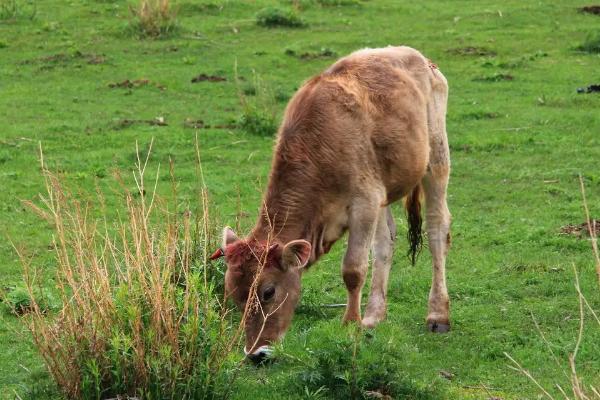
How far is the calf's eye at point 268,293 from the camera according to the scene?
24.9 feet

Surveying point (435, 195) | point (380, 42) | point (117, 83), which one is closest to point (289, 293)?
point (435, 195)

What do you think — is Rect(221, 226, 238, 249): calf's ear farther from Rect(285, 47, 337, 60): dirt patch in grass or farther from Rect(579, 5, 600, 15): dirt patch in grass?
Rect(579, 5, 600, 15): dirt patch in grass

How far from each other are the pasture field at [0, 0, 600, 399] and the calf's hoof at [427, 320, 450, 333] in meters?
0.10

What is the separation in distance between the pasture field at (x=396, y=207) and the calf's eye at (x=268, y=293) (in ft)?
1.21

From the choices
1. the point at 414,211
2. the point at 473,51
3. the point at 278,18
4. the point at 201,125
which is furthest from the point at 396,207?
the point at 278,18

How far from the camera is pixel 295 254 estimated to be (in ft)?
24.9

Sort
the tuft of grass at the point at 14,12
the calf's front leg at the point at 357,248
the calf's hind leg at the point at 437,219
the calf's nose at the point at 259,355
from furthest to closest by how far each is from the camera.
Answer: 1. the tuft of grass at the point at 14,12
2. the calf's hind leg at the point at 437,219
3. the calf's front leg at the point at 357,248
4. the calf's nose at the point at 259,355

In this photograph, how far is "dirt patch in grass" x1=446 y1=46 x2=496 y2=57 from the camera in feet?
65.7

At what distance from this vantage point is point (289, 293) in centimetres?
774

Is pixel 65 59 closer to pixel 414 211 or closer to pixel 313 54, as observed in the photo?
pixel 313 54

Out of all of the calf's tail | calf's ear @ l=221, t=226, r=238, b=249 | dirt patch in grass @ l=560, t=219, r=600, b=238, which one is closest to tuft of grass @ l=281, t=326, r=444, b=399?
calf's ear @ l=221, t=226, r=238, b=249

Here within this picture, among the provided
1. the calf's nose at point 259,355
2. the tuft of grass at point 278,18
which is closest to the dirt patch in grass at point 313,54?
the tuft of grass at point 278,18

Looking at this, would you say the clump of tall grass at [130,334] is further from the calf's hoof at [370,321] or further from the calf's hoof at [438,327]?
the calf's hoof at [438,327]

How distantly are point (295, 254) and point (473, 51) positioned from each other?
1324 cm
